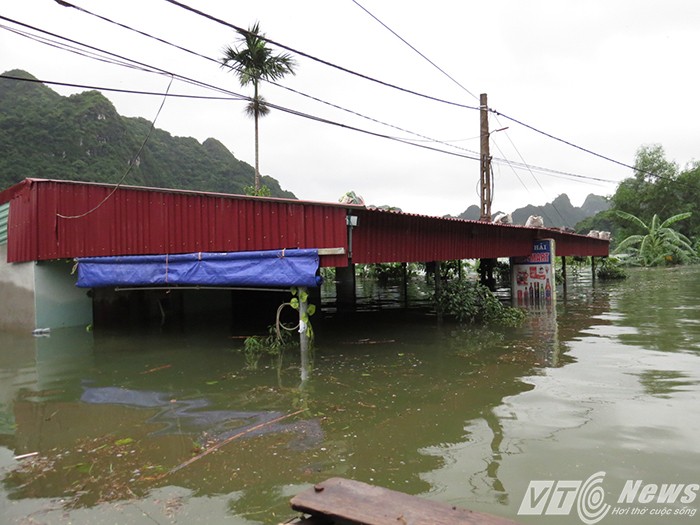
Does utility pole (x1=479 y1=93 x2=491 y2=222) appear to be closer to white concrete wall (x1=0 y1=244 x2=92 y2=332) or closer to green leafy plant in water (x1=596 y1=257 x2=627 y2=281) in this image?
white concrete wall (x1=0 y1=244 x2=92 y2=332)

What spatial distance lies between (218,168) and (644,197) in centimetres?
5278

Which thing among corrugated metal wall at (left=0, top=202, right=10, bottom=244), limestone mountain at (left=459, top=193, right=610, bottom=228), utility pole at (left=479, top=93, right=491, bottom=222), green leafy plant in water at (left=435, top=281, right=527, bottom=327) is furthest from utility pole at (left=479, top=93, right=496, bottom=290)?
limestone mountain at (left=459, top=193, right=610, bottom=228)

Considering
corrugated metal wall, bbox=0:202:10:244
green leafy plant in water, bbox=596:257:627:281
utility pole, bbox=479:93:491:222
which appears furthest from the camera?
green leafy plant in water, bbox=596:257:627:281

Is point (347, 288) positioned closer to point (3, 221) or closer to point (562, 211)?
point (3, 221)

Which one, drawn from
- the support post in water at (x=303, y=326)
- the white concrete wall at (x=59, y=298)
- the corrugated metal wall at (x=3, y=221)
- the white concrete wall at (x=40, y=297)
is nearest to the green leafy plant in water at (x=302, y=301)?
the support post in water at (x=303, y=326)

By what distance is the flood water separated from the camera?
411 centimetres

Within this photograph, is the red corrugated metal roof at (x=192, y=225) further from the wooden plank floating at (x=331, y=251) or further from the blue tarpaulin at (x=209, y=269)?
the blue tarpaulin at (x=209, y=269)

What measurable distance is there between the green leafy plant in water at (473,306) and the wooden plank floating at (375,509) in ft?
38.2

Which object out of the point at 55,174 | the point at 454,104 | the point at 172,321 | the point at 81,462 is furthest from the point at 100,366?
the point at 55,174

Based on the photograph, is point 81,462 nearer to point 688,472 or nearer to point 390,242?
point 688,472

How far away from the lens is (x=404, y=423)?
5.90 metres

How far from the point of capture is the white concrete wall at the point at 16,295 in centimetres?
1300

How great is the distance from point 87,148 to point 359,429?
51.9m

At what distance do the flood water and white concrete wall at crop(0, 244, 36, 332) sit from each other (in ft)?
7.61
